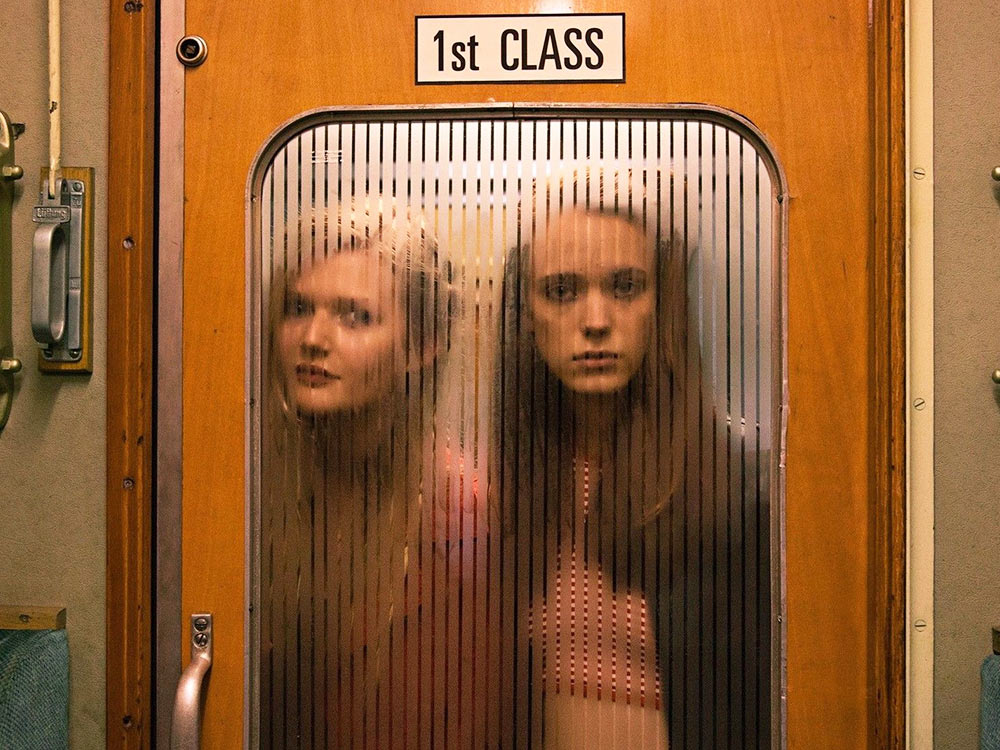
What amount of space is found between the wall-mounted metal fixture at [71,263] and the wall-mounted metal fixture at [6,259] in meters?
0.04

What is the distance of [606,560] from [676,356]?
318 millimetres

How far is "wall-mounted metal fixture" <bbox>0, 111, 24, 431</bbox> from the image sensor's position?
1.14 m

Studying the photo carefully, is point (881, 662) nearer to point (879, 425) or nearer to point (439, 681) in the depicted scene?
point (879, 425)

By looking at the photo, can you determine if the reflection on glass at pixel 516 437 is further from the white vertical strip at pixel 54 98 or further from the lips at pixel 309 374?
the white vertical strip at pixel 54 98

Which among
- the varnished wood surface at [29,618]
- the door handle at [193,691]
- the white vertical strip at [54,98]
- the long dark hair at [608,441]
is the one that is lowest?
the door handle at [193,691]

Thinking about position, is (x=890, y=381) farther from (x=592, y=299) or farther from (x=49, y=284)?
(x=49, y=284)

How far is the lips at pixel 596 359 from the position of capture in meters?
1.16

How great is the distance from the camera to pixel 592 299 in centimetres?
116

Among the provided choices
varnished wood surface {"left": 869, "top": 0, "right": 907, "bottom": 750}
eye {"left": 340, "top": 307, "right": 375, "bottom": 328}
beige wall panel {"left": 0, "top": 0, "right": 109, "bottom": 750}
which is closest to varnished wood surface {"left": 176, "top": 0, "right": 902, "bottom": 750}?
varnished wood surface {"left": 869, "top": 0, "right": 907, "bottom": 750}

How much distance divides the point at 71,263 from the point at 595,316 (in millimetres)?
778

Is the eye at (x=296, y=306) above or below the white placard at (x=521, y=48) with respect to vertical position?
below

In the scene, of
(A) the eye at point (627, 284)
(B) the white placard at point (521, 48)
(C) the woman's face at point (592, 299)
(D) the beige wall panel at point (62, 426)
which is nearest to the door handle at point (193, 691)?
(D) the beige wall panel at point (62, 426)

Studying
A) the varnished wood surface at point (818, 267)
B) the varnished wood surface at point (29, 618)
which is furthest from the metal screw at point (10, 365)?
the varnished wood surface at point (818, 267)

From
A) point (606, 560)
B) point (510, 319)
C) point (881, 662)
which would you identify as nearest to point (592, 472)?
point (606, 560)
